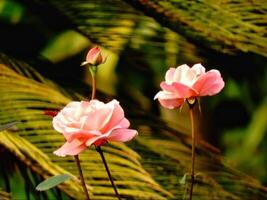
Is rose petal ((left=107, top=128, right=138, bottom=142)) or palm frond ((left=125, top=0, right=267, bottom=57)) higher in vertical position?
rose petal ((left=107, top=128, right=138, bottom=142))

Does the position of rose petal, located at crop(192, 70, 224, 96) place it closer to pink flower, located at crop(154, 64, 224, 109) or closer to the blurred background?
pink flower, located at crop(154, 64, 224, 109)

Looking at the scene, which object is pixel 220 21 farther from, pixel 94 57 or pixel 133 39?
pixel 94 57

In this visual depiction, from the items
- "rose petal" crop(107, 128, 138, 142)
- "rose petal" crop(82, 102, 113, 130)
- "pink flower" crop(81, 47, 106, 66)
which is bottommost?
"rose petal" crop(107, 128, 138, 142)

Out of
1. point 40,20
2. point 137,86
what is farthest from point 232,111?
point 40,20

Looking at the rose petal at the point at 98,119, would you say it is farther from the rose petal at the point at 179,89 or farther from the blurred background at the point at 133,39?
the blurred background at the point at 133,39

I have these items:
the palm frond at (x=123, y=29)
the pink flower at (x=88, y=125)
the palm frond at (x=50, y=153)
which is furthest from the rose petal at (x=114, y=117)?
the palm frond at (x=123, y=29)

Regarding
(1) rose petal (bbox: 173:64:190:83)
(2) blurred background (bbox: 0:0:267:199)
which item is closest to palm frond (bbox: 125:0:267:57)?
(2) blurred background (bbox: 0:0:267:199)

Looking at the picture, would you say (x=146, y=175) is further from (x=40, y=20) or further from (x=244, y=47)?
(x=40, y=20)

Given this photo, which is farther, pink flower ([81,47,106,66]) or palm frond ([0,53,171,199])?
palm frond ([0,53,171,199])
